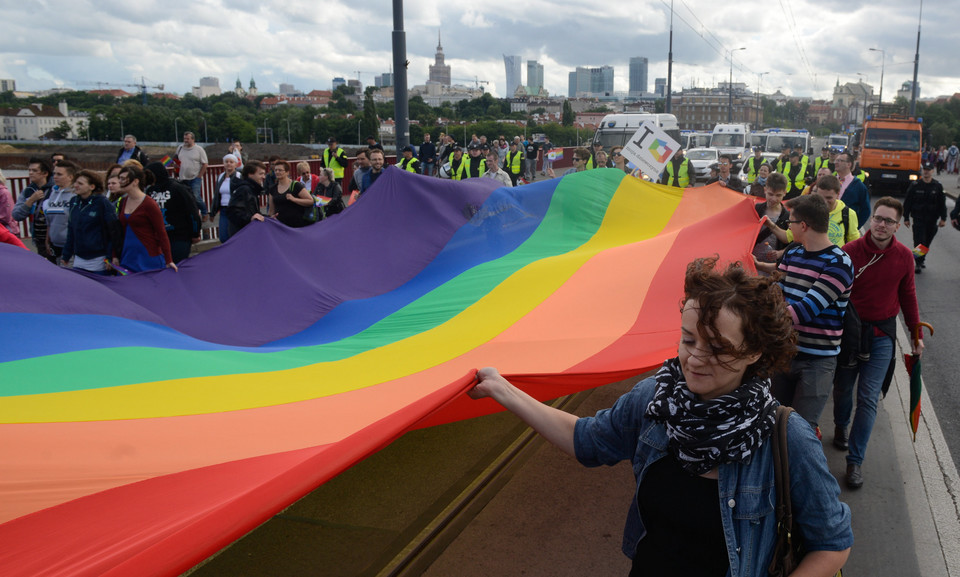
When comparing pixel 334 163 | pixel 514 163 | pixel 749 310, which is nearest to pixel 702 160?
pixel 514 163

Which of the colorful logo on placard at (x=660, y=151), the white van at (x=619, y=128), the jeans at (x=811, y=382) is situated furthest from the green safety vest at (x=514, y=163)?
the jeans at (x=811, y=382)

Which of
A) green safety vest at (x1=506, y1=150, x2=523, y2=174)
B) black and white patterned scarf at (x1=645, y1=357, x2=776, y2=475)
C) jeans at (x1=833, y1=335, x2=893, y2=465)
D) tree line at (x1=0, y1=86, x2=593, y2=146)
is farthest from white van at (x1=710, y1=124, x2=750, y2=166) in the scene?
tree line at (x1=0, y1=86, x2=593, y2=146)

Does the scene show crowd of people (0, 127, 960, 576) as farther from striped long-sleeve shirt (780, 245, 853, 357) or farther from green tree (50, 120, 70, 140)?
green tree (50, 120, 70, 140)

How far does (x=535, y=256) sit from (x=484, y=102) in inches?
4993

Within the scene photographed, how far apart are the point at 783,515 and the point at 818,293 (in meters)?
2.97

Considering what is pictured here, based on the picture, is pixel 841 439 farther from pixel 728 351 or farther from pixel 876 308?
pixel 728 351

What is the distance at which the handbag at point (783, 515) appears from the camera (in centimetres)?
209

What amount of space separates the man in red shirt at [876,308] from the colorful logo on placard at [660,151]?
24.6 feet

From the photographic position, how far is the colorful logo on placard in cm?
1291

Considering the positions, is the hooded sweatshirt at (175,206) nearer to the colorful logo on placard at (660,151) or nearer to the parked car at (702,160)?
the colorful logo on placard at (660,151)

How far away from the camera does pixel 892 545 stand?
189 inches

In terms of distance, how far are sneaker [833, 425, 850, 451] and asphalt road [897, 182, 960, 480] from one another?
0.83m

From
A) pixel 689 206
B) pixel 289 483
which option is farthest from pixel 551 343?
pixel 689 206

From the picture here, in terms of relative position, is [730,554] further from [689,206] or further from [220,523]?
[689,206]
